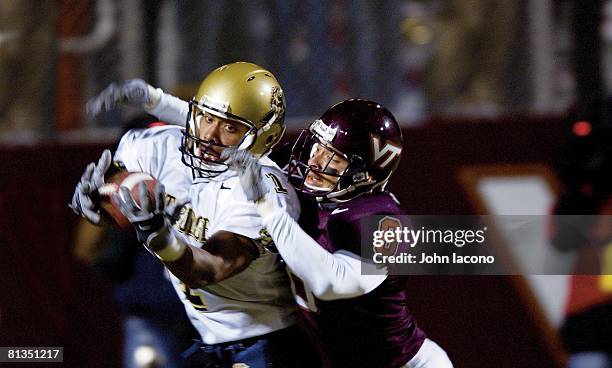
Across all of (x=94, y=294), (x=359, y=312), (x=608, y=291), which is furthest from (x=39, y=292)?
(x=608, y=291)

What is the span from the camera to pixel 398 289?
176cm

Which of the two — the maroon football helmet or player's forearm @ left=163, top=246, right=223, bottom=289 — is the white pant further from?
player's forearm @ left=163, top=246, right=223, bottom=289

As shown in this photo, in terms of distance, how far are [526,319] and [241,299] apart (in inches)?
31.8

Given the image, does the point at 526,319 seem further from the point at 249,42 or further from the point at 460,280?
the point at 249,42

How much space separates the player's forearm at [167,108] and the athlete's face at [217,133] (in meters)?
0.18

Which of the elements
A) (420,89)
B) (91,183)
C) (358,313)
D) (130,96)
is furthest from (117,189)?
(420,89)

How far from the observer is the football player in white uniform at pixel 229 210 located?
5.26 feet

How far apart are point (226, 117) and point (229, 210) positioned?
19 centimetres

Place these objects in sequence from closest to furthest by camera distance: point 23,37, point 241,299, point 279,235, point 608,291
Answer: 1. point 279,235
2. point 241,299
3. point 608,291
4. point 23,37

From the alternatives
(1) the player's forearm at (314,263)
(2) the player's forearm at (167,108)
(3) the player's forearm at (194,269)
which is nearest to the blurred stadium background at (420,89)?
(2) the player's forearm at (167,108)

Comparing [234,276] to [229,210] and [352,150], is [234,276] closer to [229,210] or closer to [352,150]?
[229,210]

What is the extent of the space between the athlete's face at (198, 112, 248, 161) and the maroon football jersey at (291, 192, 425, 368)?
0.19 meters

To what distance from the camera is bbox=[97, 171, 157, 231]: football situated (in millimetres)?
1504

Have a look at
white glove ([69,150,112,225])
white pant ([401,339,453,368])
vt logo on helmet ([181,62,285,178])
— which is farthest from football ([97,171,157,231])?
white pant ([401,339,453,368])
